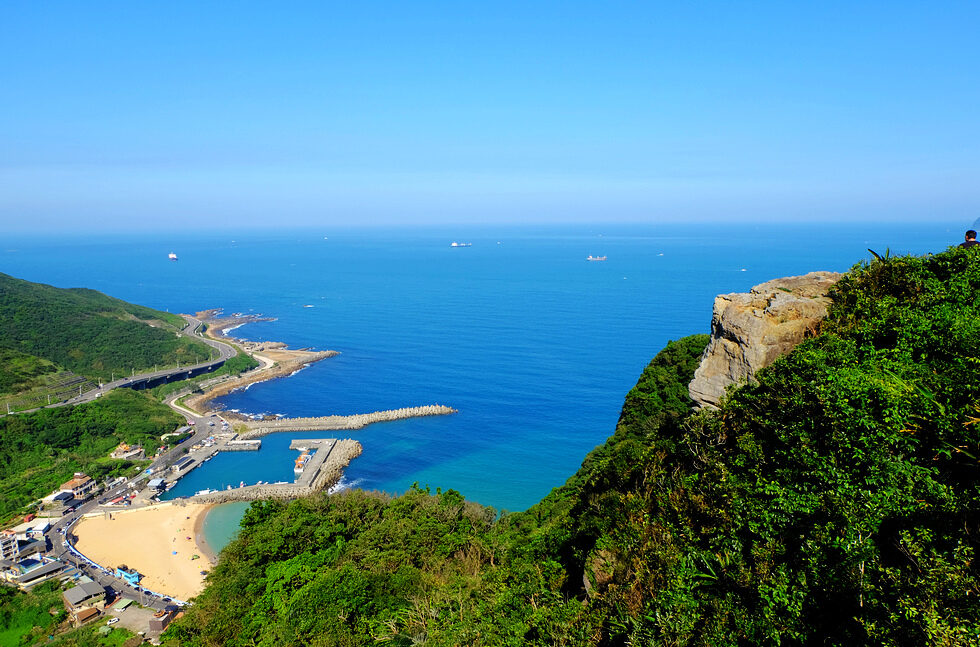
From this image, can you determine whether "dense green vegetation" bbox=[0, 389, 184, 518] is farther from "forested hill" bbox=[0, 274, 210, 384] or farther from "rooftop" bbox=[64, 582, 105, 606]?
"rooftop" bbox=[64, 582, 105, 606]

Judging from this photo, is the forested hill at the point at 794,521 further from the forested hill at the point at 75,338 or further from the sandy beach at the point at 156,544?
the forested hill at the point at 75,338

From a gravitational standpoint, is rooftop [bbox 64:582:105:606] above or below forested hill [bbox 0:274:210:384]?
below

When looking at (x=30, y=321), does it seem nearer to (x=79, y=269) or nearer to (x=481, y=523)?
(x=481, y=523)

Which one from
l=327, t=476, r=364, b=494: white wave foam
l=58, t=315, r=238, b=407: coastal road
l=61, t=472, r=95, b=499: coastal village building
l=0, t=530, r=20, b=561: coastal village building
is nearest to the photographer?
l=0, t=530, r=20, b=561: coastal village building

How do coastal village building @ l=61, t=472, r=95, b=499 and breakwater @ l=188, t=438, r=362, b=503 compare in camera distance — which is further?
breakwater @ l=188, t=438, r=362, b=503

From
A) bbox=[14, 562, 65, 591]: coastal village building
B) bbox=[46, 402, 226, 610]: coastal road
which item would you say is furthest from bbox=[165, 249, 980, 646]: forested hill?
bbox=[14, 562, 65, 591]: coastal village building

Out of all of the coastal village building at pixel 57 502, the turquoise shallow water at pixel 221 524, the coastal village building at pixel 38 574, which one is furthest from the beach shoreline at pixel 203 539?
the coastal village building at pixel 57 502
